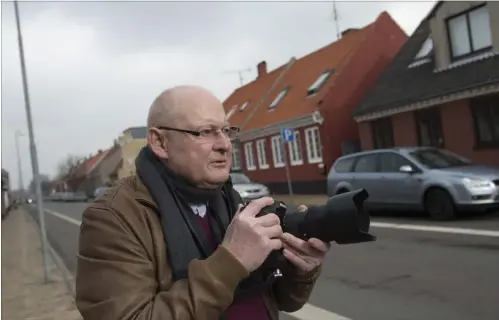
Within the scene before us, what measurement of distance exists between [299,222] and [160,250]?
0.42 m

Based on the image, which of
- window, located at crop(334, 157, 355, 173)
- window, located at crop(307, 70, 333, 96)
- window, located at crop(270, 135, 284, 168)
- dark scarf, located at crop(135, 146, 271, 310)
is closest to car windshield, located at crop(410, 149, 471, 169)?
window, located at crop(334, 157, 355, 173)

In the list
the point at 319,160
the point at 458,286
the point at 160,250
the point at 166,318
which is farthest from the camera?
the point at 319,160

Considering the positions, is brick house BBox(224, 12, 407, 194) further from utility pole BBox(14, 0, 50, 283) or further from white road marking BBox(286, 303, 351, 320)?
white road marking BBox(286, 303, 351, 320)

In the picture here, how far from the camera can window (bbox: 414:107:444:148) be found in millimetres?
18688

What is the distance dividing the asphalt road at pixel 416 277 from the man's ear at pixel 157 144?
14.8 ft

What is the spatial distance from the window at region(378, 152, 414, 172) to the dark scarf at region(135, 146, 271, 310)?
11.5 meters

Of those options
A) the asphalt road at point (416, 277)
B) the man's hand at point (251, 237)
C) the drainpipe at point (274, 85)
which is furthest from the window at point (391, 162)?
Answer: the drainpipe at point (274, 85)

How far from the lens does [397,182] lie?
12.9 meters

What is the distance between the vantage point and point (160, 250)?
160cm

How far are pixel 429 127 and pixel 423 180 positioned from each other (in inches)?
297

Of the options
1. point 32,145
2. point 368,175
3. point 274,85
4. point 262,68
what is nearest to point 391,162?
point 368,175

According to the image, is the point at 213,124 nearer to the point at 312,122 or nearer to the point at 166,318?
the point at 166,318

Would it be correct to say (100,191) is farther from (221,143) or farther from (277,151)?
(221,143)

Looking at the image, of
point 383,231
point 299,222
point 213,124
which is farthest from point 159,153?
point 383,231
